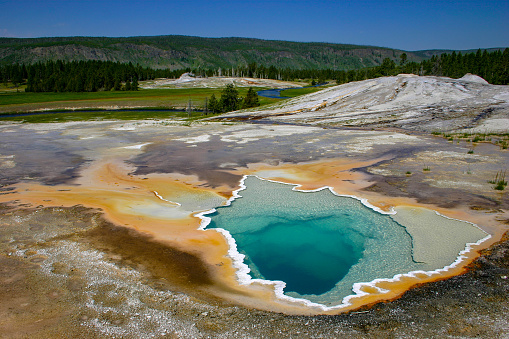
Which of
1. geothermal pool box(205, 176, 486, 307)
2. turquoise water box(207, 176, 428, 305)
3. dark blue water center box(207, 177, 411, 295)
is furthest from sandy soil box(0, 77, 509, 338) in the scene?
dark blue water center box(207, 177, 411, 295)

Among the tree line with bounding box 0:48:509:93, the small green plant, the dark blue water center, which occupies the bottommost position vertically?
the dark blue water center

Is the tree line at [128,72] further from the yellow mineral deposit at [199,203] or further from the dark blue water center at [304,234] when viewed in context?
the dark blue water center at [304,234]

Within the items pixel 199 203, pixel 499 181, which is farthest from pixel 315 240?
pixel 499 181

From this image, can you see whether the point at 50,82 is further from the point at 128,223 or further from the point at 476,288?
the point at 476,288

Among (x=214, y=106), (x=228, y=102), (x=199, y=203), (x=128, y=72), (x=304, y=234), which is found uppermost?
(x=128, y=72)

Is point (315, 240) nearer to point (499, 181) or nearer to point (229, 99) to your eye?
point (499, 181)

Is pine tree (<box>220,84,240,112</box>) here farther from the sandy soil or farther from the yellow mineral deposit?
the yellow mineral deposit

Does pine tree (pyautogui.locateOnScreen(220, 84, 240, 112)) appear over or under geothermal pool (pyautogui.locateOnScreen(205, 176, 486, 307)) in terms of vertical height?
over
